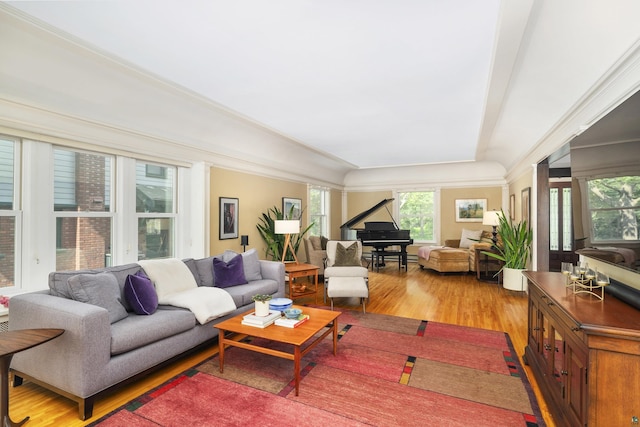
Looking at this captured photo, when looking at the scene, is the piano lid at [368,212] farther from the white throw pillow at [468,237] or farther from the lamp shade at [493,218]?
the lamp shade at [493,218]

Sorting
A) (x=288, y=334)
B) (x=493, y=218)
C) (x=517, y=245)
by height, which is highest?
(x=493, y=218)

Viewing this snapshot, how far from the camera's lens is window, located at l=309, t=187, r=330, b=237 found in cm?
866

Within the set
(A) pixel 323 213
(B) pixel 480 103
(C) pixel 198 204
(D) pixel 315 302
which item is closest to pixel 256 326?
(D) pixel 315 302

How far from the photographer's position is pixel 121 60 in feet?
9.32

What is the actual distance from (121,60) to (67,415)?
2822 millimetres

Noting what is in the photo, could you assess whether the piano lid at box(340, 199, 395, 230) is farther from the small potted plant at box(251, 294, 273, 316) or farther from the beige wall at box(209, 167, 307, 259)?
the small potted plant at box(251, 294, 273, 316)

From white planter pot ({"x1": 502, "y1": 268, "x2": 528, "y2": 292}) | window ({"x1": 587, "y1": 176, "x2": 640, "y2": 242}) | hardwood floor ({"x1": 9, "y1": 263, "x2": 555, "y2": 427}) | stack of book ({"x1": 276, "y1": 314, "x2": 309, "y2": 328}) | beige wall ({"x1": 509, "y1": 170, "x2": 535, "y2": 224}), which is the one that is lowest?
hardwood floor ({"x1": 9, "y1": 263, "x2": 555, "y2": 427})

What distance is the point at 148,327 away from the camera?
2656 millimetres

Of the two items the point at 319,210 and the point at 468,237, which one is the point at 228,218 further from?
the point at 468,237

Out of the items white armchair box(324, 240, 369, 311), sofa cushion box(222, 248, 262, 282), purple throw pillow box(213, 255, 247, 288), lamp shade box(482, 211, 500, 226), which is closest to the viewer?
purple throw pillow box(213, 255, 247, 288)

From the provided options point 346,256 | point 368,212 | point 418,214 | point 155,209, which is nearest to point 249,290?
point 155,209

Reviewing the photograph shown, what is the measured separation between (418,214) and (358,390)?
7865mm

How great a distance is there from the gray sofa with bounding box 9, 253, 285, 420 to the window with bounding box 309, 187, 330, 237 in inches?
222

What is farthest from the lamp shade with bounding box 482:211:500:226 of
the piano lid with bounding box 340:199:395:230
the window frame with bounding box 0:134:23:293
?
the window frame with bounding box 0:134:23:293
